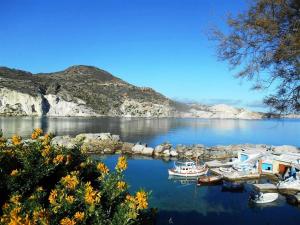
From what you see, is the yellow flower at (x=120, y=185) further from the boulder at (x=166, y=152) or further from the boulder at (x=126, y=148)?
the boulder at (x=126, y=148)

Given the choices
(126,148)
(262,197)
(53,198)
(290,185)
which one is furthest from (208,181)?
(53,198)

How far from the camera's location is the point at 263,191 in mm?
39094

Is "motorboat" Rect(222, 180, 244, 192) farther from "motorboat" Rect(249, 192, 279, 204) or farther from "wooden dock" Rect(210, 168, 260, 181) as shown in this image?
"wooden dock" Rect(210, 168, 260, 181)

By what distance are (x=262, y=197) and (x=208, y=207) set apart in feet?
21.0

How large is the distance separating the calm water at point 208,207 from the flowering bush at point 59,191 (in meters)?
22.5

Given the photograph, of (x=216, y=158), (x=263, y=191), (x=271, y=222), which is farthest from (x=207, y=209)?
(x=216, y=158)

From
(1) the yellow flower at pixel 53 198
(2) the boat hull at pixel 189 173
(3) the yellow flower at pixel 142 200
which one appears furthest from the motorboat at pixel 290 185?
(1) the yellow flower at pixel 53 198

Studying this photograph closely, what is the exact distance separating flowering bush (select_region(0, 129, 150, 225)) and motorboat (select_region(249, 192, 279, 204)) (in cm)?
3034

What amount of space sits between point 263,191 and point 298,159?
41.4 ft

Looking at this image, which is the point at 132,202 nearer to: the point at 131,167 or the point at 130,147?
the point at 131,167

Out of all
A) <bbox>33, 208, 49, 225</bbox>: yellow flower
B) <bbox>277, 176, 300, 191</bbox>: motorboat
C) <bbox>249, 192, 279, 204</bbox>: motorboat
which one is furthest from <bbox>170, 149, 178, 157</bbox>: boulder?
<bbox>33, 208, 49, 225</bbox>: yellow flower

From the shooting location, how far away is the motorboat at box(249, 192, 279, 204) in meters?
35.5

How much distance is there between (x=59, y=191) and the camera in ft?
22.3

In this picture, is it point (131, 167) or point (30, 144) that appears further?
point (131, 167)
